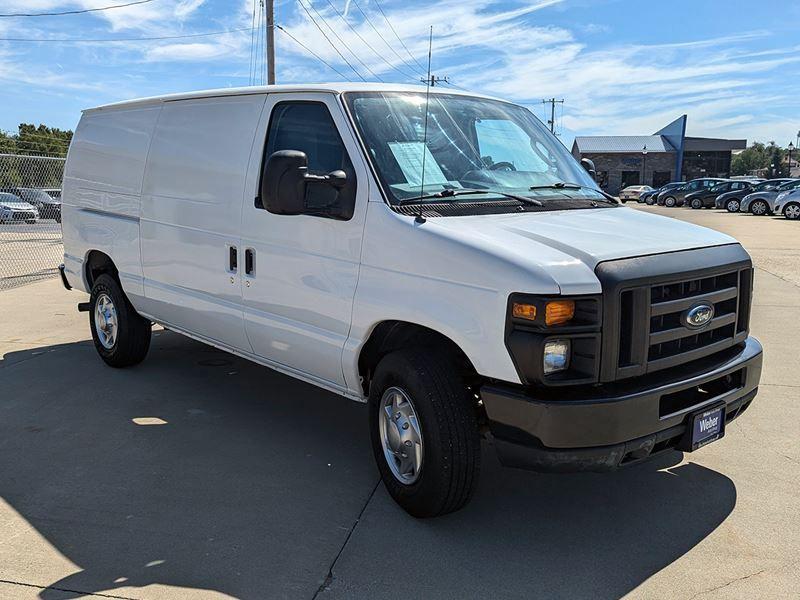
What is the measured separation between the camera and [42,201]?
43.7ft

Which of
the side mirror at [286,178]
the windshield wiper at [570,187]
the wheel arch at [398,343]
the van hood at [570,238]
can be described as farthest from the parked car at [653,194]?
the side mirror at [286,178]

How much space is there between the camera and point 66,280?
23.8ft

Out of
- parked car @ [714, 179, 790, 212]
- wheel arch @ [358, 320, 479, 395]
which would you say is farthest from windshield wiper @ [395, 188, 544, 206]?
parked car @ [714, 179, 790, 212]

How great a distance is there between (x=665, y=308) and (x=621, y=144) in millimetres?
80413

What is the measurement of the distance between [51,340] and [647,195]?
2008 inches

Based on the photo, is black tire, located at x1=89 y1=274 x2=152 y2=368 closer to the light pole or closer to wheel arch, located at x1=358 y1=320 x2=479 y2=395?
wheel arch, located at x1=358 y1=320 x2=479 y2=395

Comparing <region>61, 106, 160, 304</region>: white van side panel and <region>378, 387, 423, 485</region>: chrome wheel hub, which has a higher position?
<region>61, 106, 160, 304</region>: white van side panel

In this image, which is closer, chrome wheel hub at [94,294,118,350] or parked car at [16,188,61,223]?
chrome wheel hub at [94,294,118,350]

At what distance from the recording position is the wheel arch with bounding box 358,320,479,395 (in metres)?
3.73

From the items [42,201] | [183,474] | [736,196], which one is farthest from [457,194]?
[736,196]

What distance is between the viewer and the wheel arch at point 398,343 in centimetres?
373

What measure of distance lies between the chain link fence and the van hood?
31.3ft

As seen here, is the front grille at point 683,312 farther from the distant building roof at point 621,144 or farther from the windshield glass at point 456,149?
the distant building roof at point 621,144

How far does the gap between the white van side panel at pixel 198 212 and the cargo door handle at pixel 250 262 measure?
0.05 metres
